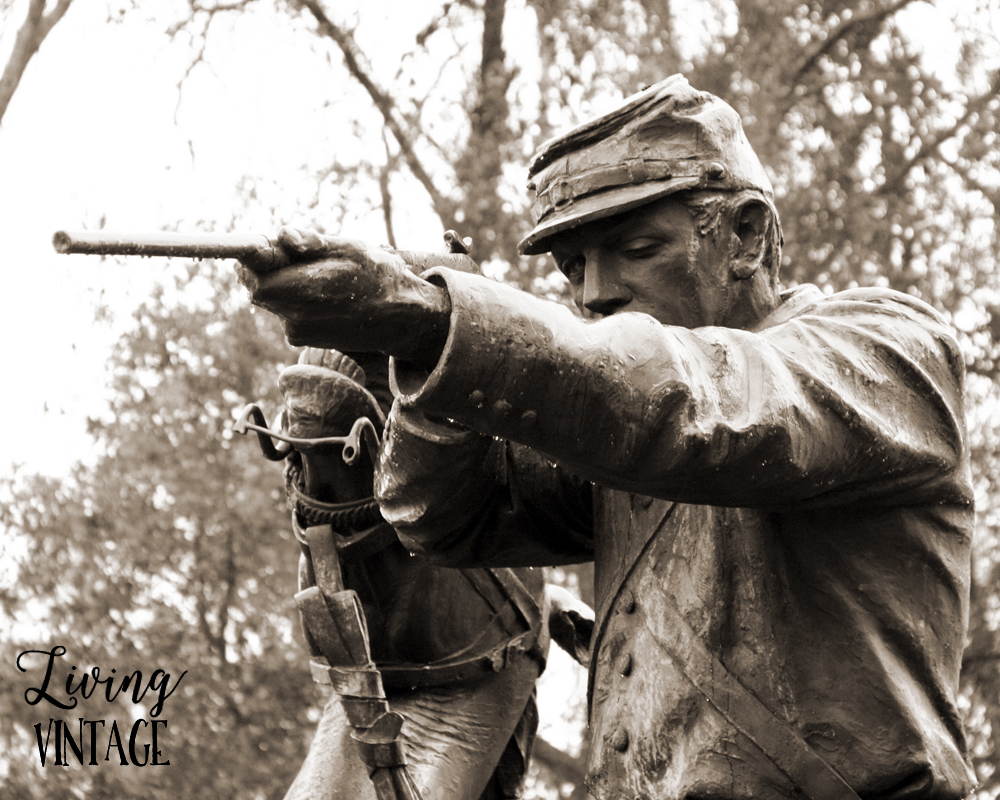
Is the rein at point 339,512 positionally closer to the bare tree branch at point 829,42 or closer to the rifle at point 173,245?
the rifle at point 173,245

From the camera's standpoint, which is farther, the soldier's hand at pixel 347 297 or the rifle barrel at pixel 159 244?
the soldier's hand at pixel 347 297

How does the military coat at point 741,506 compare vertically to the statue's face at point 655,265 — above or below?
below

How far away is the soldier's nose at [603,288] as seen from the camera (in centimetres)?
294

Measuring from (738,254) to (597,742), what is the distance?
3.36 feet

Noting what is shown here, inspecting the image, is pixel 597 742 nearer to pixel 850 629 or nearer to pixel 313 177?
pixel 850 629

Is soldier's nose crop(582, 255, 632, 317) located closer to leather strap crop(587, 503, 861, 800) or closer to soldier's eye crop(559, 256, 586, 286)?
soldier's eye crop(559, 256, 586, 286)

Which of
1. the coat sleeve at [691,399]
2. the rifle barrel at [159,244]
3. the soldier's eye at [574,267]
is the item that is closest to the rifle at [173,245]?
the rifle barrel at [159,244]

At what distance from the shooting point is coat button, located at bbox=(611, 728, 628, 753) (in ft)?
9.43

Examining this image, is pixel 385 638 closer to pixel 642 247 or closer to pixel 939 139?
pixel 642 247

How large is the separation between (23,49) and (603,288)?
10.2 meters

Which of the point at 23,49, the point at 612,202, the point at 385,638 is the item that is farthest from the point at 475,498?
the point at 23,49

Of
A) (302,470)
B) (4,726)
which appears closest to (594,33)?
(4,726)

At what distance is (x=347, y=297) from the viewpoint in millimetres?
2230

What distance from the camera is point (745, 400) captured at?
2430 millimetres
